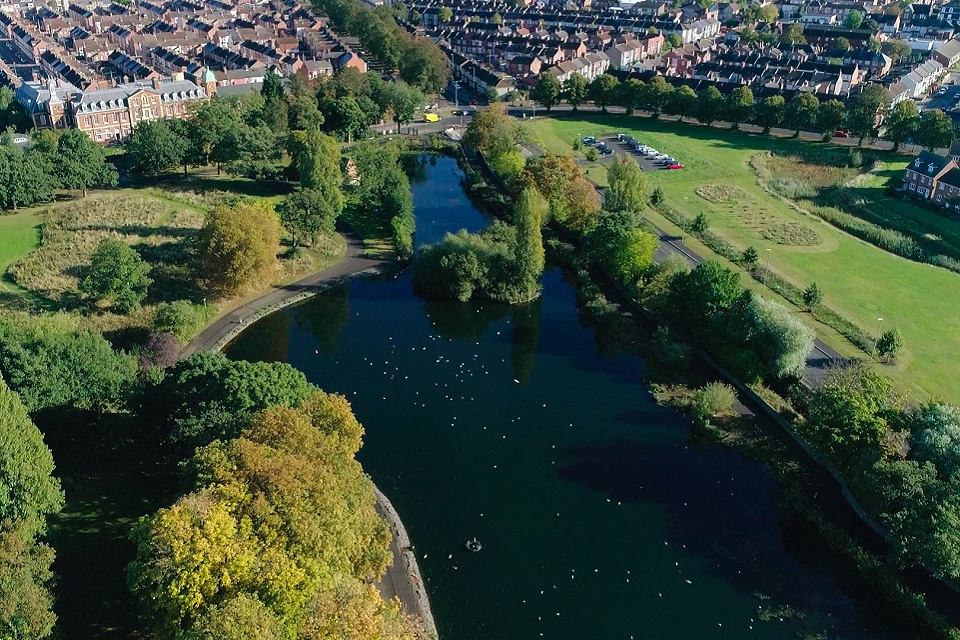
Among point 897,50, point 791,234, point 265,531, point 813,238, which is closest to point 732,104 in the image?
point 791,234

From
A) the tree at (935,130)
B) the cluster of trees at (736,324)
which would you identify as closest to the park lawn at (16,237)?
the cluster of trees at (736,324)

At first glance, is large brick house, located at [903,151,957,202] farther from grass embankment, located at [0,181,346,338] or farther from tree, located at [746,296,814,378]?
grass embankment, located at [0,181,346,338]

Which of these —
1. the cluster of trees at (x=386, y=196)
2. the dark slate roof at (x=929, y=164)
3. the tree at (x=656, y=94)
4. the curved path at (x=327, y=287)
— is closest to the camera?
the curved path at (x=327, y=287)

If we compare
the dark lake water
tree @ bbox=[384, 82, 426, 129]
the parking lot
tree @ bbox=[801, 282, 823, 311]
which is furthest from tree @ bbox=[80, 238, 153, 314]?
the parking lot

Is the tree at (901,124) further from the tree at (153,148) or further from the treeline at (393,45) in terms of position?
the tree at (153,148)

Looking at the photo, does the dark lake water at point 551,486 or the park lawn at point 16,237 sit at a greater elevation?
the park lawn at point 16,237

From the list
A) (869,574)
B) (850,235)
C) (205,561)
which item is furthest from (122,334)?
Answer: (850,235)
